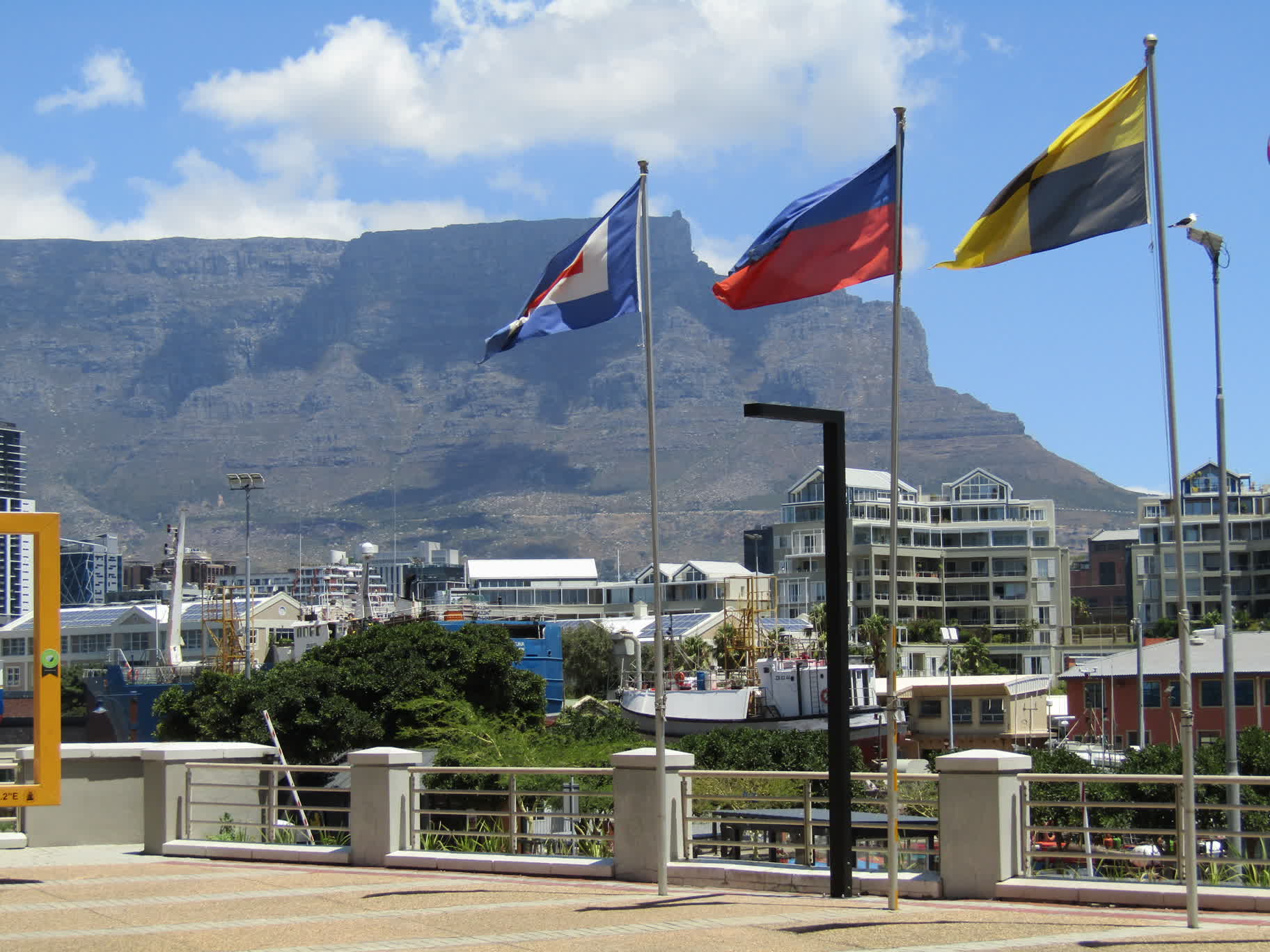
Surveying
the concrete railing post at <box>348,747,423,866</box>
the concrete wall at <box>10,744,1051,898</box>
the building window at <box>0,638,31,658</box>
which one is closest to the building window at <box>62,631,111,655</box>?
the building window at <box>0,638,31,658</box>

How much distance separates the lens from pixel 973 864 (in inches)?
574

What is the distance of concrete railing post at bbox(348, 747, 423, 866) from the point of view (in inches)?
703

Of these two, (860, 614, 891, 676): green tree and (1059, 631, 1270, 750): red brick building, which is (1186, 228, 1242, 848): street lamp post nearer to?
(1059, 631, 1270, 750): red brick building

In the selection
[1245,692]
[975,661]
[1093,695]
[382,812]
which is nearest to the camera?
[382,812]

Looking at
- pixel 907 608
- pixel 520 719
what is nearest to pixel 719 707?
pixel 520 719

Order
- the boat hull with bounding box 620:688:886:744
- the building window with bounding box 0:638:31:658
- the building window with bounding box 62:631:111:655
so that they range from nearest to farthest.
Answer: the boat hull with bounding box 620:688:886:744, the building window with bounding box 0:638:31:658, the building window with bounding box 62:631:111:655

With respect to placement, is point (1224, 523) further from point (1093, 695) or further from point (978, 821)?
point (1093, 695)

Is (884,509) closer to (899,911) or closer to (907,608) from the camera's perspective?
(907,608)

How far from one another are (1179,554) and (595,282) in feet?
21.6

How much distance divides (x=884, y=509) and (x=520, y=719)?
3620 inches

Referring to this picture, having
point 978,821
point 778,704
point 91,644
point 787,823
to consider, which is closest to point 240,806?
point 787,823

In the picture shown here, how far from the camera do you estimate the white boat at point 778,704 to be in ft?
236

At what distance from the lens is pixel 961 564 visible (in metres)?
136

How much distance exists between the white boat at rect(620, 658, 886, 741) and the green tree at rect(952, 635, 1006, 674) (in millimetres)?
28776
